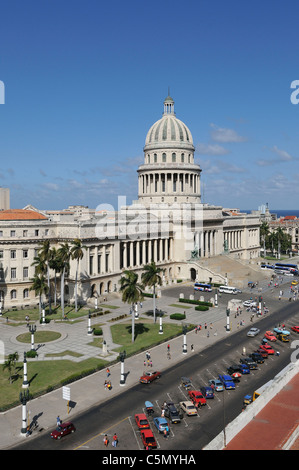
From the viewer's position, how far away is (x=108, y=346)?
60.4 metres

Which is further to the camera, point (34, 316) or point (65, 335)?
point (34, 316)

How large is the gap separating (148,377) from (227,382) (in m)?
8.86

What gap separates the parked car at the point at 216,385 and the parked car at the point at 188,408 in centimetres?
531

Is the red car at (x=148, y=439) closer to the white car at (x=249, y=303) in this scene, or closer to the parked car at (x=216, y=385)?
the parked car at (x=216, y=385)

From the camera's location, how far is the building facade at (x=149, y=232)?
8488 centimetres

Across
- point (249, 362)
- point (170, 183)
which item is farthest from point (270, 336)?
point (170, 183)

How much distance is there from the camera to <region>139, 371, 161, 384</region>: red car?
1888 inches

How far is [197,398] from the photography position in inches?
1658

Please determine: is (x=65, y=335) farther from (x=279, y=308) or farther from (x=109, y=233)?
(x=279, y=308)

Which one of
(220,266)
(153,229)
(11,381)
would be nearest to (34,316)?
(11,381)

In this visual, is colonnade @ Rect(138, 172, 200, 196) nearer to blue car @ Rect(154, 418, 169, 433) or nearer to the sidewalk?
the sidewalk

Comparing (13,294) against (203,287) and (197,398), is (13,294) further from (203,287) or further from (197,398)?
(197,398)

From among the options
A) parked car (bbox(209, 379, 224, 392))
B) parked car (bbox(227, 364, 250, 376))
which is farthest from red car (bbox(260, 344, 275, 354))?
parked car (bbox(209, 379, 224, 392))
